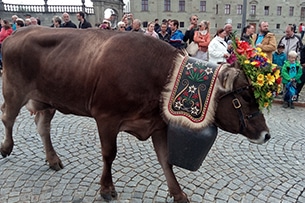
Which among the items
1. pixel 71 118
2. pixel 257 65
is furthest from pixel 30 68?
pixel 71 118

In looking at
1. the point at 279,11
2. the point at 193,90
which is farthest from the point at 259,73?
the point at 279,11

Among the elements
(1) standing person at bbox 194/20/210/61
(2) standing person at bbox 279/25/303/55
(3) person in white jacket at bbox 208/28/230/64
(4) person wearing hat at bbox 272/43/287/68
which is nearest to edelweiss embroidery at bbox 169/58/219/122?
(3) person in white jacket at bbox 208/28/230/64

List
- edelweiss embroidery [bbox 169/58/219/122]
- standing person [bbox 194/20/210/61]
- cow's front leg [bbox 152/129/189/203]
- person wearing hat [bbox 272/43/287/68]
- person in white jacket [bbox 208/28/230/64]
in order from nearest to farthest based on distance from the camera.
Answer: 1. edelweiss embroidery [bbox 169/58/219/122]
2. cow's front leg [bbox 152/129/189/203]
3. person in white jacket [bbox 208/28/230/64]
4. standing person [bbox 194/20/210/61]
5. person wearing hat [bbox 272/43/287/68]

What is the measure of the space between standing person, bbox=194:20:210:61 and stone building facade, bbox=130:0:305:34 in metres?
45.5

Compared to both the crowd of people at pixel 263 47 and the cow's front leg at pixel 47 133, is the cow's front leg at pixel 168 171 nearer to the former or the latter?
the cow's front leg at pixel 47 133

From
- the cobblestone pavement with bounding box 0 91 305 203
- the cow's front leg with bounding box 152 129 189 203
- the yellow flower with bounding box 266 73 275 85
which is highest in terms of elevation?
the yellow flower with bounding box 266 73 275 85

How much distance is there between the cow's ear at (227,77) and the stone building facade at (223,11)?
5115 centimetres

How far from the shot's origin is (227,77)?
227 centimetres

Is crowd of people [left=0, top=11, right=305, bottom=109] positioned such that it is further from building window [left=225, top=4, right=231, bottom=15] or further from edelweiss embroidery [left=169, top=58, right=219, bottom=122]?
building window [left=225, top=4, right=231, bottom=15]

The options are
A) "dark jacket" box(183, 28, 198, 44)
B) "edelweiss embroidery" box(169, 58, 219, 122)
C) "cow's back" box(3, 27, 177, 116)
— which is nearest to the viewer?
"edelweiss embroidery" box(169, 58, 219, 122)

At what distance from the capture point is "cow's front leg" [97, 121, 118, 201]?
8.91 feet

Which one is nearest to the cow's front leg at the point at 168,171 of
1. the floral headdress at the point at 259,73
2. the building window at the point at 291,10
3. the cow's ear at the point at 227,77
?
the cow's ear at the point at 227,77

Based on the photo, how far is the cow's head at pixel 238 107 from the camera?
229 centimetres

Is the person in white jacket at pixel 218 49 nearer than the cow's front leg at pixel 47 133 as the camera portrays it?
No
